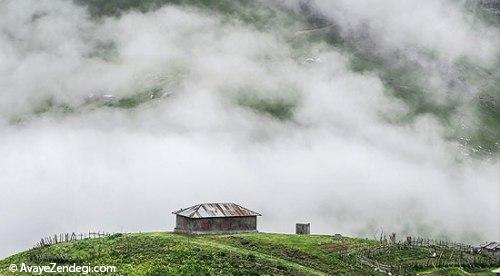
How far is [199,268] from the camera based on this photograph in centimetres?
8194

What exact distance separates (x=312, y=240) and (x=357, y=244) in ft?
24.1

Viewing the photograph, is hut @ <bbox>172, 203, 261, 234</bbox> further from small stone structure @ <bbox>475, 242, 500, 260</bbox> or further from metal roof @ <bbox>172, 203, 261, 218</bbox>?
small stone structure @ <bbox>475, 242, 500, 260</bbox>

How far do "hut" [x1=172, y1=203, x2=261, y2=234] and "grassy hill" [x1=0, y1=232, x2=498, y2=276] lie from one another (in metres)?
6.56

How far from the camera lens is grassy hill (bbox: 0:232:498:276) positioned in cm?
8438

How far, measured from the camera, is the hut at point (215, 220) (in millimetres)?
116312

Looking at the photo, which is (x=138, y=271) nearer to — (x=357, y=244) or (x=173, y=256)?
(x=173, y=256)

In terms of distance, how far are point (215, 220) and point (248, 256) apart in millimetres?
29071

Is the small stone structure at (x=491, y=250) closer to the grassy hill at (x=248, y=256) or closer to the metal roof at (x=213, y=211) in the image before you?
the grassy hill at (x=248, y=256)

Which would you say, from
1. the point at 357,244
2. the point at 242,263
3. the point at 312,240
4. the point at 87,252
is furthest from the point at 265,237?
the point at 87,252

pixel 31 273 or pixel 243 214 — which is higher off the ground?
pixel 243 214

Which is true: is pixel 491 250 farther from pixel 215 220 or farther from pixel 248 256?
pixel 248 256

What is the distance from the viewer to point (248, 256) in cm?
8944

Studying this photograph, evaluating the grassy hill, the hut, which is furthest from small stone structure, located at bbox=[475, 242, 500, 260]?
the hut

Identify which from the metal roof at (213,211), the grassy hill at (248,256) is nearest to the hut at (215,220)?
the metal roof at (213,211)
